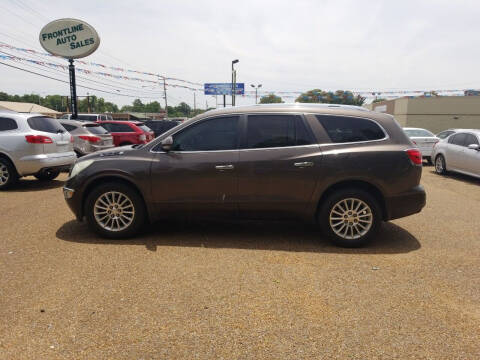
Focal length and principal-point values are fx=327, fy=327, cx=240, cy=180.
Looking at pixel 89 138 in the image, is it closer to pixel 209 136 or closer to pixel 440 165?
pixel 209 136

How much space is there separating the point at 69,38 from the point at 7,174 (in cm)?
1292

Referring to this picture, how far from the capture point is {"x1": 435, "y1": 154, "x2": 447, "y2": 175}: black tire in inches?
422

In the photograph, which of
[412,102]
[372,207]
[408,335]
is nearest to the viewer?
[408,335]

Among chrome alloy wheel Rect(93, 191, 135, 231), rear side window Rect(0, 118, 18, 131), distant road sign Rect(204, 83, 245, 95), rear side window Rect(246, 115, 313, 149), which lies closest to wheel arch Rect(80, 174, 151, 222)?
chrome alloy wheel Rect(93, 191, 135, 231)

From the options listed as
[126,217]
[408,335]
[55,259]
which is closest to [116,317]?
[55,259]

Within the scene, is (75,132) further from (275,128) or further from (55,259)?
(275,128)

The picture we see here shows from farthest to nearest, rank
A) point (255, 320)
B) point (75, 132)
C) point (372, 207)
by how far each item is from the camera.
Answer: point (75, 132), point (372, 207), point (255, 320)

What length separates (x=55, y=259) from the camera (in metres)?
3.76

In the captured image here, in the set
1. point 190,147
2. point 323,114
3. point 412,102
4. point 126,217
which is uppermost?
point 412,102

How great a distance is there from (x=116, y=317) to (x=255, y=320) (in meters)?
1.12

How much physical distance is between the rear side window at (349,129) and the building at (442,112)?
3744 centimetres

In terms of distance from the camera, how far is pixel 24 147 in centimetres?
736

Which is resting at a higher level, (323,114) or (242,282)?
(323,114)

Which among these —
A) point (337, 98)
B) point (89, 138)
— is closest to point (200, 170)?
point (89, 138)
